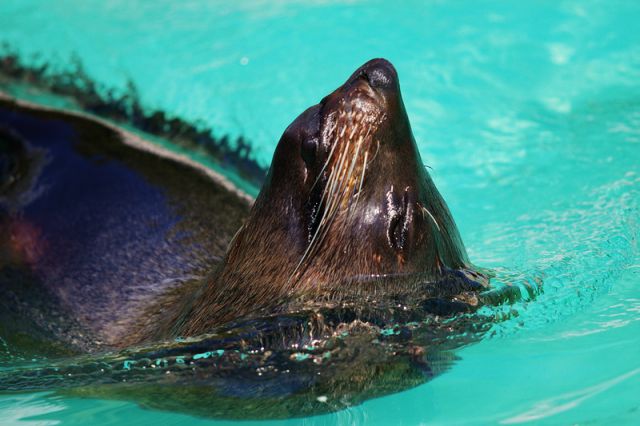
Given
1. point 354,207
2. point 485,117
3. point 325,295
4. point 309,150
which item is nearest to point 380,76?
point 309,150

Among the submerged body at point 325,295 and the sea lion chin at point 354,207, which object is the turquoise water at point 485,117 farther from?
the sea lion chin at point 354,207

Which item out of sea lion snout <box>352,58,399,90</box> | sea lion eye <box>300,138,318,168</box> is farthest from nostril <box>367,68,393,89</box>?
sea lion eye <box>300,138,318,168</box>

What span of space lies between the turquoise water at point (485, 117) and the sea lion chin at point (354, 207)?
49 cm

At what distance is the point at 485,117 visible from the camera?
329 inches

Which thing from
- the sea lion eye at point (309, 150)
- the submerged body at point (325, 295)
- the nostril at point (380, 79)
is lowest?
the submerged body at point (325, 295)

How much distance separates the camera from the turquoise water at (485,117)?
13.2 feet

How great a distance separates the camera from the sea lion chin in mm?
3939

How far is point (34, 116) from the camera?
6336 millimetres

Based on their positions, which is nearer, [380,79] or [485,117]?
[380,79]

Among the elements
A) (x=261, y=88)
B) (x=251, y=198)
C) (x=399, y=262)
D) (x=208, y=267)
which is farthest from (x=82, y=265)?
(x=261, y=88)

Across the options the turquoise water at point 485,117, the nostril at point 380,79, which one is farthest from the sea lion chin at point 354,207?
the turquoise water at point 485,117

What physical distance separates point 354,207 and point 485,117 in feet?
15.2

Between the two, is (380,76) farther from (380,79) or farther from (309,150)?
(309,150)

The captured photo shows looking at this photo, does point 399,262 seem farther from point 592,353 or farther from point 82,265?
point 82,265
